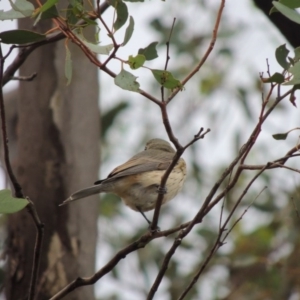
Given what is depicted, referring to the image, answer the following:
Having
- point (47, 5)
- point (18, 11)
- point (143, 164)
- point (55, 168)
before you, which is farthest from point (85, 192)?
point (47, 5)

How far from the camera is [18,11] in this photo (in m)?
2.02

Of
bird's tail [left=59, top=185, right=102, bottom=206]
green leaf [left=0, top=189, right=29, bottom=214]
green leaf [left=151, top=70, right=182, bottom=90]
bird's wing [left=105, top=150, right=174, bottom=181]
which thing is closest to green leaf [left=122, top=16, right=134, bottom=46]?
green leaf [left=151, top=70, right=182, bottom=90]

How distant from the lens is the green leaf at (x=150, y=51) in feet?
6.97

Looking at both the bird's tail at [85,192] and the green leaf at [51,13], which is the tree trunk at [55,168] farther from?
the green leaf at [51,13]

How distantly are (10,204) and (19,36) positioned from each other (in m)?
0.54

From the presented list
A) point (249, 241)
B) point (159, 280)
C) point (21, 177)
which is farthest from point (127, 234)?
point (159, 280)

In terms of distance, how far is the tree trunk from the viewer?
3.88m

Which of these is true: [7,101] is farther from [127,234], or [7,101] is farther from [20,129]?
[127,234]

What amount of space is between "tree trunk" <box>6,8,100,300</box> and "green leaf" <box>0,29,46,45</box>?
75.7 inches

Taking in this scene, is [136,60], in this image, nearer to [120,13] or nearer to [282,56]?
[120,13]

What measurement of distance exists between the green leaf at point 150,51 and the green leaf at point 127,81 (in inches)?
4.7

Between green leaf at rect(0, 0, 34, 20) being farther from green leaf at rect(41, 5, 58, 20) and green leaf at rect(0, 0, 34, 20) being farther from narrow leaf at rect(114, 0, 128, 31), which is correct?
narrow leaf at rect(114, 0, 128, 31)

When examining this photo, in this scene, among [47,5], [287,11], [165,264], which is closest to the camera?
[47,5]

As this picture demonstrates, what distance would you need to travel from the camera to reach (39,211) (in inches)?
155
